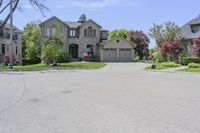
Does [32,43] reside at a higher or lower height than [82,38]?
lower

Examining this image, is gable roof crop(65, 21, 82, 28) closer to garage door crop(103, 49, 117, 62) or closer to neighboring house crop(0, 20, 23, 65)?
garage door crop(103, 49, 117, 62)

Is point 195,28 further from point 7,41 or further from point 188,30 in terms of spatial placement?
point 7,41

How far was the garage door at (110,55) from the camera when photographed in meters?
65.8

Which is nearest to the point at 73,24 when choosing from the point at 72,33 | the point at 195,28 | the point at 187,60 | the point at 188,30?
the point at 72,33

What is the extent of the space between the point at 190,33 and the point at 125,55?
13.6m

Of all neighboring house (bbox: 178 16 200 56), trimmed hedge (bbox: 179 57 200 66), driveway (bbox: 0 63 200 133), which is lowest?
A: driveway (bbox: 0 63 200 133)

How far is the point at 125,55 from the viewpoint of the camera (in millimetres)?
66938

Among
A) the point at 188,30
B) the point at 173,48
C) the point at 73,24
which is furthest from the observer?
the point at 73,24

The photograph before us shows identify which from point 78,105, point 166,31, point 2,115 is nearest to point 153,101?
point 78,105

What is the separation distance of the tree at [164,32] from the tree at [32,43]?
64.8 ft

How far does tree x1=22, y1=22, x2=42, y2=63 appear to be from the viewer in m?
68.8

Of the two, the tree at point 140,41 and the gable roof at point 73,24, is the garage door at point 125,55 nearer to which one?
the gable roof at point 73,24

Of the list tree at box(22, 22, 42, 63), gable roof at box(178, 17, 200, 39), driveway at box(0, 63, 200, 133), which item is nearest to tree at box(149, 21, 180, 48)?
gable roof at box(178, 17, 200, 39)

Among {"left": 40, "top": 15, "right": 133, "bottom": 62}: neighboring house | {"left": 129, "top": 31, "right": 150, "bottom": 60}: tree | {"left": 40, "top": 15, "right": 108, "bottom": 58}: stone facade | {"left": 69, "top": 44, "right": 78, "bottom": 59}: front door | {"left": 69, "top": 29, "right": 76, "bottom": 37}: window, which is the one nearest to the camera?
{"left": 40, "top": 15, "right": 133, "bottom": 62}: neighboring house
